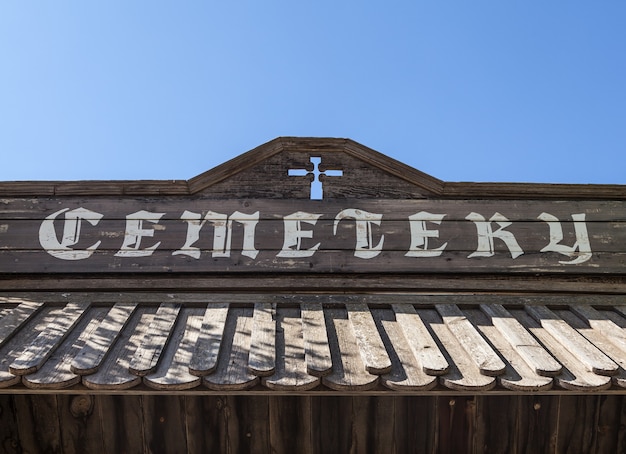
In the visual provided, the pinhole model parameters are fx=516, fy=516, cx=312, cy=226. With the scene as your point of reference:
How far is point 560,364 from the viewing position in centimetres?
293

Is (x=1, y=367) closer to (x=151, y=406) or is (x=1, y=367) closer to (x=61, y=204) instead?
(x=151, y=406)

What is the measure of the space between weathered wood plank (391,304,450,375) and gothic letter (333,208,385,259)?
55 centimetres

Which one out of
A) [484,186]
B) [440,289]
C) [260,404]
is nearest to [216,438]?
[260,404]

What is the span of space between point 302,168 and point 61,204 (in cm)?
202

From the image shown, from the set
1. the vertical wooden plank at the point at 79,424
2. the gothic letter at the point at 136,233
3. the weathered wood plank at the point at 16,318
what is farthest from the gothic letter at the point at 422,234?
the weathered wood plank at the point at 16,318

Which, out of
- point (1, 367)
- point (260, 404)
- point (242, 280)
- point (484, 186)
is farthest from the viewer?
point (484, 186)

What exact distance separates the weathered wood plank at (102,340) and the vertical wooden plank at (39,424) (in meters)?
0.79

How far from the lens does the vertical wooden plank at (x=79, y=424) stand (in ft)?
11.9

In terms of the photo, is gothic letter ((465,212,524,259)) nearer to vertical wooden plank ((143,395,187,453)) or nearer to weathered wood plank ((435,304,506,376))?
weathered wood plank ((435,304,506,376))

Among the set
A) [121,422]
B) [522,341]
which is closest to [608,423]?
[522,341]

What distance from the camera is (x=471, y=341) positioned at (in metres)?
3.20

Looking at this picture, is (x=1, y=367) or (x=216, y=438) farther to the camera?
(x=216, y=438)

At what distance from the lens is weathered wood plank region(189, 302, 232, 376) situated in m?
2.76

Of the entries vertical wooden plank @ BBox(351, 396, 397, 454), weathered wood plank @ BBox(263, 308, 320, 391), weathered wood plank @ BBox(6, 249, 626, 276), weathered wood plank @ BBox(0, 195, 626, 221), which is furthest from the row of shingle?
weathered wood plank @ BBox(0, 195, 626, 221)
